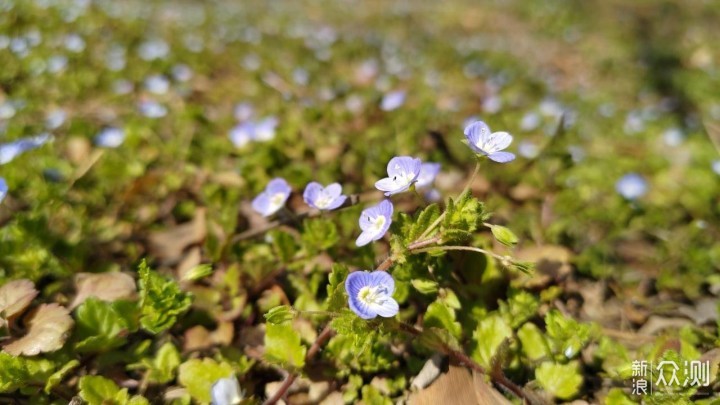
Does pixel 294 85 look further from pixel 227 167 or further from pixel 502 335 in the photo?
pixel 502 335

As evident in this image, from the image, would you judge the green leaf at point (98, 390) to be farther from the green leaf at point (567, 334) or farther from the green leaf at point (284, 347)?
the green leaf at point (567, 334)

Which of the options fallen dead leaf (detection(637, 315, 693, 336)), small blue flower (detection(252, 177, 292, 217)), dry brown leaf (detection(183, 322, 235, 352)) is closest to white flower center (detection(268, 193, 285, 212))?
small blue flower (detection(252, 177, 292, 217))

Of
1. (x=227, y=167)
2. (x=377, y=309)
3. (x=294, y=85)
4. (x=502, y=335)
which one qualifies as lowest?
(x=294, y=85)

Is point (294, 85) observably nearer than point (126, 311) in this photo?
No

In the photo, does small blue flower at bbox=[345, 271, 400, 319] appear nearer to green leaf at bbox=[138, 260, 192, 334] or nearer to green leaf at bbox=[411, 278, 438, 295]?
green leaf at bbox=[411, 278, 438, 295]

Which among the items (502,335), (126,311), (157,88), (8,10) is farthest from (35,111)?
(502,335)

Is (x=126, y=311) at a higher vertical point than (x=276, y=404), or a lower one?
higher
